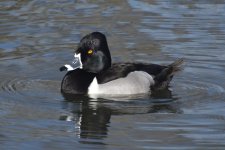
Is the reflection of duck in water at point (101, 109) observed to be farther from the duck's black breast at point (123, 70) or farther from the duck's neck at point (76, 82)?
the duck's black breast at point (123, 70)

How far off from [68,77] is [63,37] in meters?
3.00

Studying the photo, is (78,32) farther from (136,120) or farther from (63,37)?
(136,120)

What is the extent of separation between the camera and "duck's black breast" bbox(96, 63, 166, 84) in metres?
12.6

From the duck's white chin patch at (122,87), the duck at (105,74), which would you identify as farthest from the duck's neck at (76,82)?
the duck's white chin patch at (122,87)

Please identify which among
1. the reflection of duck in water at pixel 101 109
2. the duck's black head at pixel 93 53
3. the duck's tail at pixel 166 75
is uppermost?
the duck's black head at pixel 93 53

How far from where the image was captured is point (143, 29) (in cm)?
1605

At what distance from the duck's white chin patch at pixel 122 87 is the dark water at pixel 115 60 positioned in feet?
0.67

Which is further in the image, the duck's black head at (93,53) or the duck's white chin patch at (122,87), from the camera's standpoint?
the duck's black head at (93,53)

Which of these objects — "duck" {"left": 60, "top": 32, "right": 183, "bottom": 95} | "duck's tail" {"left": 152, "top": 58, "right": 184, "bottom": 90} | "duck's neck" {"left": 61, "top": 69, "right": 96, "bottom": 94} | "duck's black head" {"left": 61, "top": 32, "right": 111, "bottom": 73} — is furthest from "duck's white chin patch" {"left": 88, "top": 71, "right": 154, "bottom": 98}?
"duck's black head" {"left": 61, "top": 32, "right": 111, "bottom": 73}

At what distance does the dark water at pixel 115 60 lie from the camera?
33.9 feet

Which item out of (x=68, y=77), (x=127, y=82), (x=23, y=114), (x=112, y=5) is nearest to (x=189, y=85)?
(x=127, y=82)

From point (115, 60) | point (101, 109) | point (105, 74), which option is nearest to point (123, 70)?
point (105, 74)

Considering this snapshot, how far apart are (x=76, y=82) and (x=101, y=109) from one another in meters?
1.11

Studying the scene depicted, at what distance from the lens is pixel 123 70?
1259cm
